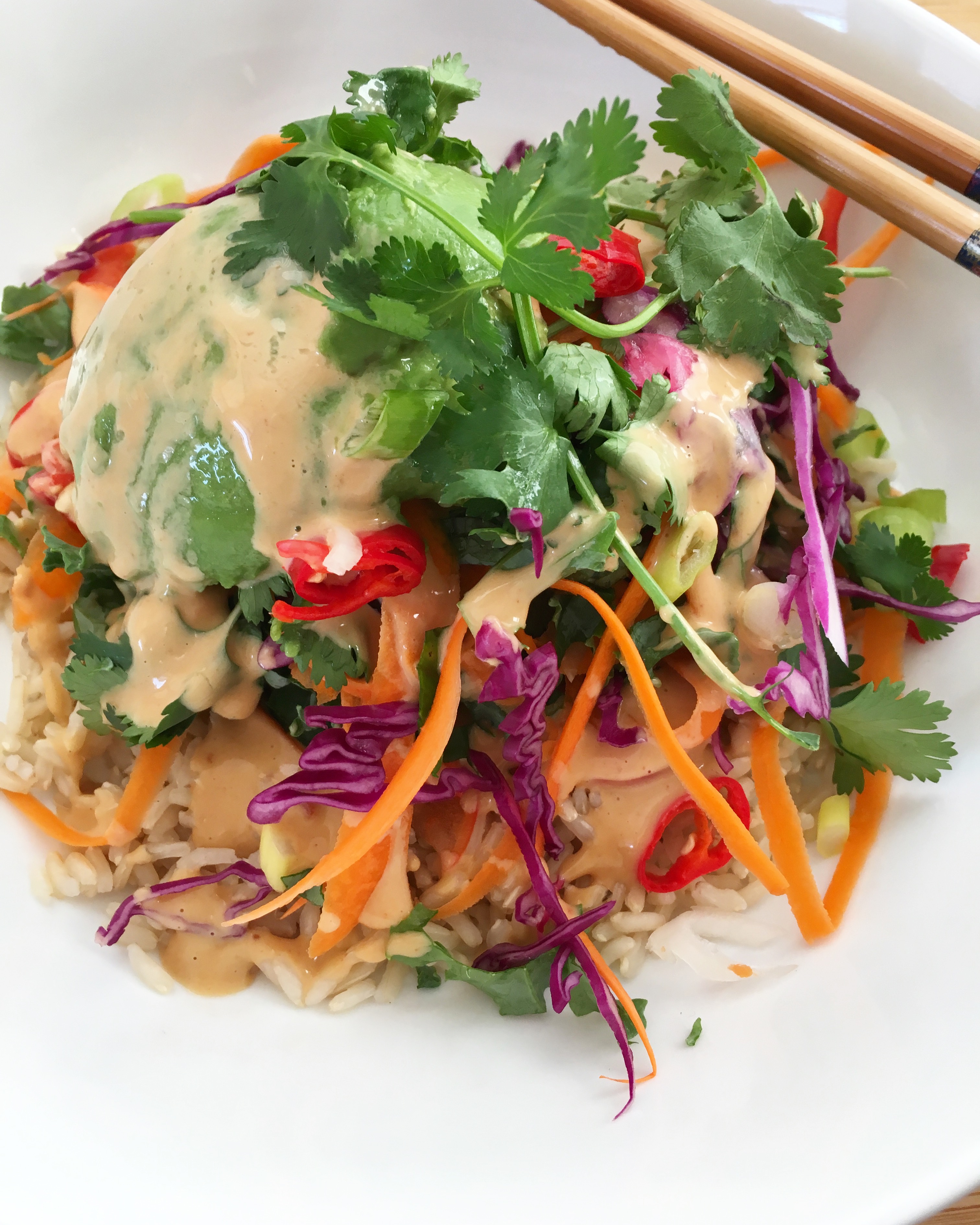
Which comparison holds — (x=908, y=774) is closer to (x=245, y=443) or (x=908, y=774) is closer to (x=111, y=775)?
(x=245, y=443)

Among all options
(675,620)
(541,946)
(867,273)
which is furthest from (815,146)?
(541,946)

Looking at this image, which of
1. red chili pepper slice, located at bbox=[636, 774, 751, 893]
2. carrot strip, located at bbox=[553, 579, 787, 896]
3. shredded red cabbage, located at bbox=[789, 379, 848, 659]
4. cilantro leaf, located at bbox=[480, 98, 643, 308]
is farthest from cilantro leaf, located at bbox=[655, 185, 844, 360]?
red chili pepper slice, located at bbox=[636, 774, 751, 893]

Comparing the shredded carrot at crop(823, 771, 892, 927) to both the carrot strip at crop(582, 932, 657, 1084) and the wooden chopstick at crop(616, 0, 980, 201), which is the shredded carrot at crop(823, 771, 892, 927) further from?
the wooden chopstick at crop(616, 0, 980, 201)

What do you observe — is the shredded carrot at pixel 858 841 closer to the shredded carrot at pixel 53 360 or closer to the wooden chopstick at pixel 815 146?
the wooden chopstick at pixel 815 146

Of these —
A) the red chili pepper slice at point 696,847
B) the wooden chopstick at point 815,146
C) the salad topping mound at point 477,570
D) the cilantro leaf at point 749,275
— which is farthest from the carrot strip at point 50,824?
the wooden chopstick at point 815,146

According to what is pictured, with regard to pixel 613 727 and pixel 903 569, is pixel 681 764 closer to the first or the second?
pixel 613 727

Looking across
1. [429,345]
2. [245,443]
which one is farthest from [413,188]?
[245,443]
